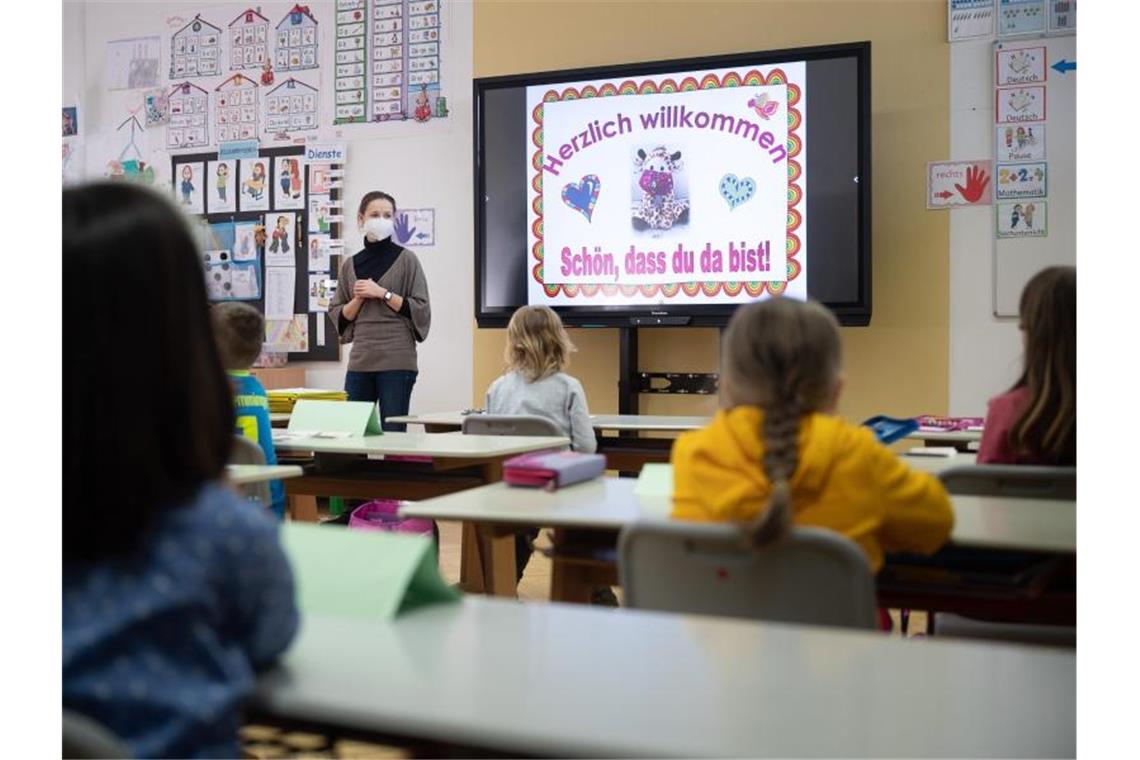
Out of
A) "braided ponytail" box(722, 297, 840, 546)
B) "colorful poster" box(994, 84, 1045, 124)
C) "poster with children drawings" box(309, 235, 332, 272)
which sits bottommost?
"braided ponytail" box(722, 297, 840, 546)

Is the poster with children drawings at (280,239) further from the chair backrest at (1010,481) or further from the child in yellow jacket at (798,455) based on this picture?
the child in yellow jacket at (798,455)

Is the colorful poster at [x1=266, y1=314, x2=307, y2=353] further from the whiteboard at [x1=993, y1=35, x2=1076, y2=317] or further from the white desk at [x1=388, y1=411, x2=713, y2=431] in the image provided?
the whiteboard at [x1=993, y1=35, x2=1076, y2=317]

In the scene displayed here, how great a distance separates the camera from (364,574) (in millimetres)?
993

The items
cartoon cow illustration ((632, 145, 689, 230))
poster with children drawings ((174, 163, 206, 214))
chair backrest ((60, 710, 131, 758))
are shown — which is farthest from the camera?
poster with children drawings ((174, 163, 206, 214))

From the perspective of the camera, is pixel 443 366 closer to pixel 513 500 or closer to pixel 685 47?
pixel 685 47

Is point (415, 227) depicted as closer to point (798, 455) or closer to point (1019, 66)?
point (1019, 66)

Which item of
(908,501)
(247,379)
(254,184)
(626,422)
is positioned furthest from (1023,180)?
(254,184)

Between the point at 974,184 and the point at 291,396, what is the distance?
298cm

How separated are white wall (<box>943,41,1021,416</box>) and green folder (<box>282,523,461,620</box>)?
12.2 ft

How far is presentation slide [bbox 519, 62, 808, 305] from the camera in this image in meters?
4.32

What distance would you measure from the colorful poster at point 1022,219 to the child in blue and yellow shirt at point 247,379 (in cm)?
290

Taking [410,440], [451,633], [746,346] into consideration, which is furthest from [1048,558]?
[410,440]

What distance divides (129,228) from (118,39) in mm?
5710

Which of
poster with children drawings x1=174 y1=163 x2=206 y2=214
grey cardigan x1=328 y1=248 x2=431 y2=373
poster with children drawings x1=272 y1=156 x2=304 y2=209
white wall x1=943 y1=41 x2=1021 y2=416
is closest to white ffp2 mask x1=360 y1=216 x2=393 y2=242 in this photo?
grey cardigan x1=328 y1=248 x2=431 y2=373
